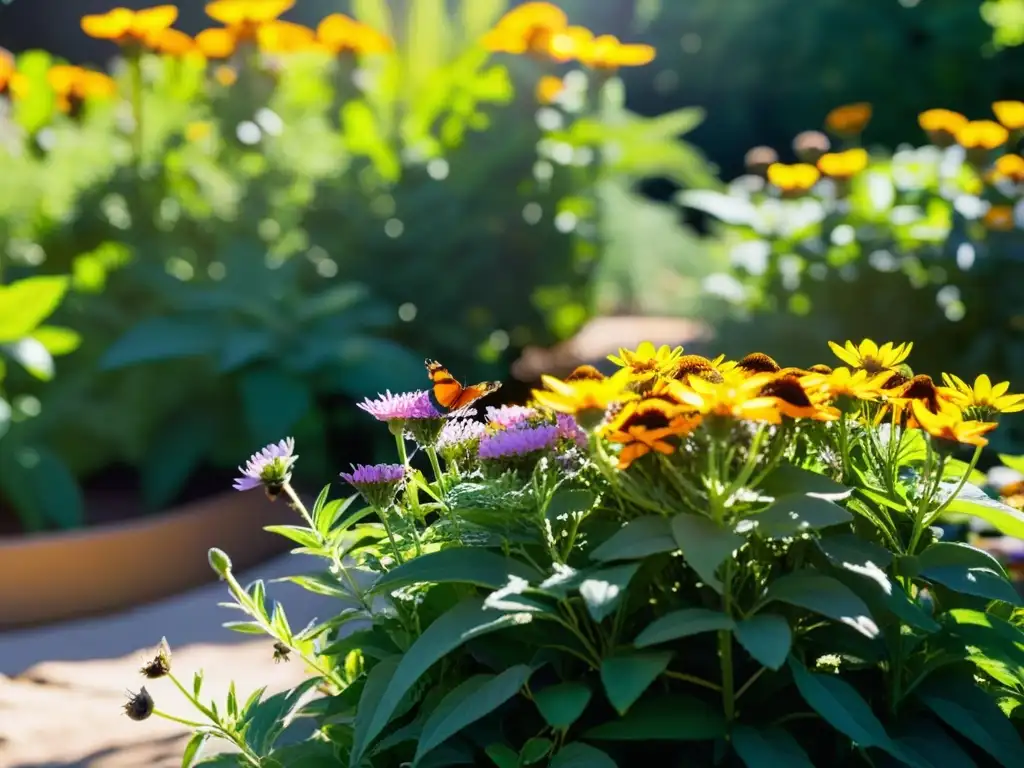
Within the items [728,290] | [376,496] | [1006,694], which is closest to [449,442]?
[376,496]

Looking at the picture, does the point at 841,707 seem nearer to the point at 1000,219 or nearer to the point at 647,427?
the point at 647,427

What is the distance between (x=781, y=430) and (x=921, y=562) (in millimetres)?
242

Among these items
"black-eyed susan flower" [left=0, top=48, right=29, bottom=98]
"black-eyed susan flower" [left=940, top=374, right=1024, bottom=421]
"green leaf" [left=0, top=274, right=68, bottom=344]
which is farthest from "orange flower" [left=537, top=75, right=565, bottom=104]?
"black-eyed susan flower" [left=940, top=374, right=1024, bottom=421]

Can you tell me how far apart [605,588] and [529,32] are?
290 centimetres

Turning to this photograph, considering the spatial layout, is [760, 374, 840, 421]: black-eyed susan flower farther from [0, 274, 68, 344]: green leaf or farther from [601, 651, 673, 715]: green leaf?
[0, 274, 68, 344]: green leaf

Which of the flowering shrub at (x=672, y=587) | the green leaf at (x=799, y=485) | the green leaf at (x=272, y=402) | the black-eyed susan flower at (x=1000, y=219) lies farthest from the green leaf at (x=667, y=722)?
the black-eyed susan flower at (x=1000, y=219)

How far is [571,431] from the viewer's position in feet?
4.72

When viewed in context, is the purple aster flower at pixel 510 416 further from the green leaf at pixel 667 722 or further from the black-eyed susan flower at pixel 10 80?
the black-eyed susan flower at pixel 10 80

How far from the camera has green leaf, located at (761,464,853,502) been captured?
4.34 feet

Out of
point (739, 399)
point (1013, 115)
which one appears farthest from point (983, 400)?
point (1013, 115)

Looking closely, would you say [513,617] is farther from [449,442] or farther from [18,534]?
[18,534]

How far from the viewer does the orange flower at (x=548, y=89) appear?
3936 millimetres

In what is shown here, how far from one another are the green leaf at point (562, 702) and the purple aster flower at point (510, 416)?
34 centimetres

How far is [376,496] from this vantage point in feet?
4.75
